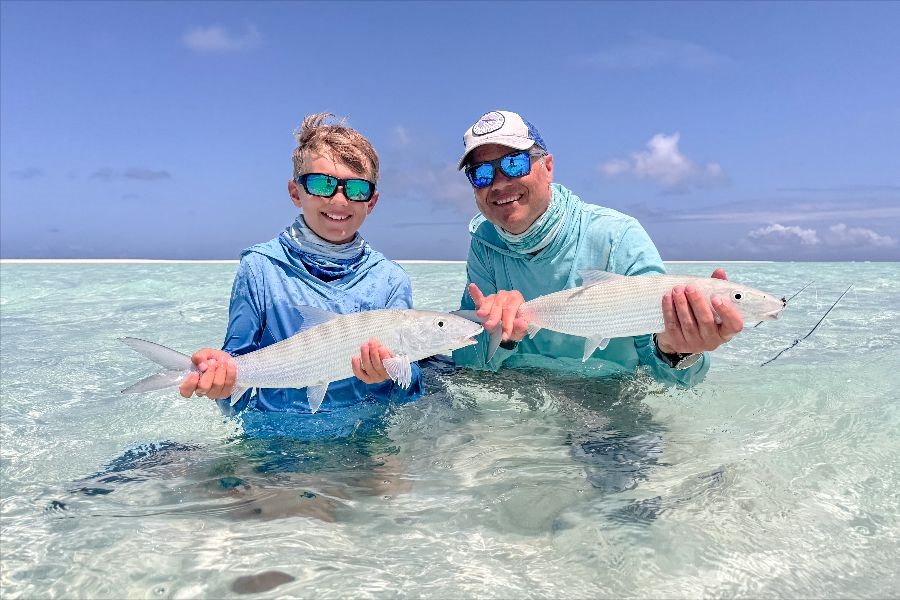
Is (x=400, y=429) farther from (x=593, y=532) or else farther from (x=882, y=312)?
(x=882, y=312)

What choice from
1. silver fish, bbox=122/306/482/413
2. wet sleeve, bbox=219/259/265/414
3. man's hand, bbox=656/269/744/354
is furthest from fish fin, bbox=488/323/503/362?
wet sleeve, bbox=219/259/265/414

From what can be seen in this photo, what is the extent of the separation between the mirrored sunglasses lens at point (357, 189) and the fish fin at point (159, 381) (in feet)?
4.51

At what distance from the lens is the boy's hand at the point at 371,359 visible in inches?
123

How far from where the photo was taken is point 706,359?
3.91 metres

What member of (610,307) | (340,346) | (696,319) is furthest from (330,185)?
(696,319)

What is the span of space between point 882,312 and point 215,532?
9.98 metres

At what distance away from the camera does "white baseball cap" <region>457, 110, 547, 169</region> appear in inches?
154

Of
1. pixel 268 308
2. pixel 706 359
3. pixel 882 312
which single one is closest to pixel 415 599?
pixel 268 308

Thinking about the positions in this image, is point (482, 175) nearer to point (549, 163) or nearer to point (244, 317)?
point (549, 163)

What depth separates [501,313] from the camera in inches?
135

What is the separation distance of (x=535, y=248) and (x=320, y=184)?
4.76 ft

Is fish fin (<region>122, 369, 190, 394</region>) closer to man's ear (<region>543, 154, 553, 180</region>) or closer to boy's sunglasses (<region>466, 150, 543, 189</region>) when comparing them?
boy's sunglasses (<region>466, 150, 543, 189</region>)

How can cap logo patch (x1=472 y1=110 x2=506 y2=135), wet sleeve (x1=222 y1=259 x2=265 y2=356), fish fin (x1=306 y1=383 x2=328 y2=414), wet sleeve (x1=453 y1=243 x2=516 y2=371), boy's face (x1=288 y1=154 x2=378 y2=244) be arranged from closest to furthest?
1. fish fin (x1=306 y1=383 x2=328 y2=414)
2. wet sleeve (x1=222 y1=259 x2=265 y2=356)
3. boy's face (x1=288 y1=154 x2=378 y2=244)
4. cap logo patch (x1=472 y1=110 x2=506 y2=135)
5. wet sleeve (x1=453 y1=243 x2=516 y2=371)

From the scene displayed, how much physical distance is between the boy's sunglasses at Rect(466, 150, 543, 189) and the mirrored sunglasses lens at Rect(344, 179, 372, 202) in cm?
69
